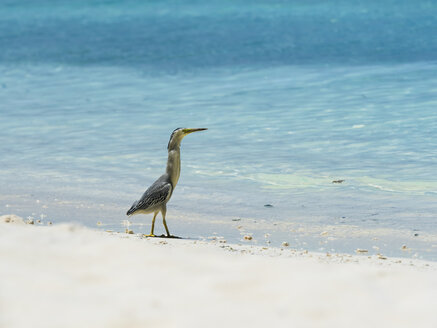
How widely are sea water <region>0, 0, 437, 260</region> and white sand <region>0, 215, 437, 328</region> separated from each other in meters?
1.82

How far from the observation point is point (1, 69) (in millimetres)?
21750

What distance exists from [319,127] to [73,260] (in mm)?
8008

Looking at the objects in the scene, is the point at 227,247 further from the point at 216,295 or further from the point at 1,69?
the point at 1,69

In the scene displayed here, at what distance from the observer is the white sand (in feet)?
13.4

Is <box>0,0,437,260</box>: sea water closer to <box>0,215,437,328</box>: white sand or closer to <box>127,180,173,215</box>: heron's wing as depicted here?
<box>127,180,173,215</box>: heron's wing

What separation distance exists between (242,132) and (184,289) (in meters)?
7.95

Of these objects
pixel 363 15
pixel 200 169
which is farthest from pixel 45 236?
pixel 363 15

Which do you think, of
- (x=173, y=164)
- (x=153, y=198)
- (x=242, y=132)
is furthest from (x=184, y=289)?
(x=242, y=132)

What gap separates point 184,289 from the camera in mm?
4492

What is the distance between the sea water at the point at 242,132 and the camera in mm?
7812

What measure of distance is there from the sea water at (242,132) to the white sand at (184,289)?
5.97ft

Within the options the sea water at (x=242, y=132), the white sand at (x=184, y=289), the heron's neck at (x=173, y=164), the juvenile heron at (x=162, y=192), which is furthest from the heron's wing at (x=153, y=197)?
the white sand at (x=184, y=289)

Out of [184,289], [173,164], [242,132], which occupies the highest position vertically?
[173,164]

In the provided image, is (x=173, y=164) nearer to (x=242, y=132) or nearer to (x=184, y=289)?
(x=184, y=289)
